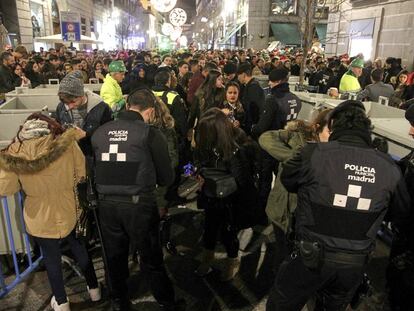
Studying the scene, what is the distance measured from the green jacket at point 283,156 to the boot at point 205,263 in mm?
1203

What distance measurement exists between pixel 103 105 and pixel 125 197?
1904 millimetres

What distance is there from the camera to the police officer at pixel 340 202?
243 cm

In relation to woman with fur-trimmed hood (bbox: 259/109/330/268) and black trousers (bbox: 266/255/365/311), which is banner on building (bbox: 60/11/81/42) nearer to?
woman with fur-trimmed hood (bbox: 259/109/330/268)

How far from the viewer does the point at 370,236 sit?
8.37 feet

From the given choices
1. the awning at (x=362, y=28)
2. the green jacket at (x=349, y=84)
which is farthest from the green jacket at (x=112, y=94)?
the awning at (x=362, y=28)

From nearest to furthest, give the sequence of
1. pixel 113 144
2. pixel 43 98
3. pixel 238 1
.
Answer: pixel 113 144
pixel 43 98
pixel 238 1

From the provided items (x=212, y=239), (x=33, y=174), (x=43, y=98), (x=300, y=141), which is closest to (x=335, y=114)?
(x=300, y=141)

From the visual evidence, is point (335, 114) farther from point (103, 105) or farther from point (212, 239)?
point (103, 105)

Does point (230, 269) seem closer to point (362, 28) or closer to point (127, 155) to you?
point (127, 155)

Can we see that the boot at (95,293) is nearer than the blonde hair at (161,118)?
Yes

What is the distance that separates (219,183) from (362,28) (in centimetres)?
1984

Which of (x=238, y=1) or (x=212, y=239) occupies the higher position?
(x=238, y=1)

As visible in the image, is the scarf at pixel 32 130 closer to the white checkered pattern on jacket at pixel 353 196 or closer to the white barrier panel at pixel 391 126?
the white checkered pattern on jacket at pixel 353 196

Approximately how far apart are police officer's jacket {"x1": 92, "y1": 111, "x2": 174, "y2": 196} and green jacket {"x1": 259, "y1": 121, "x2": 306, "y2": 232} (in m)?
0.98
